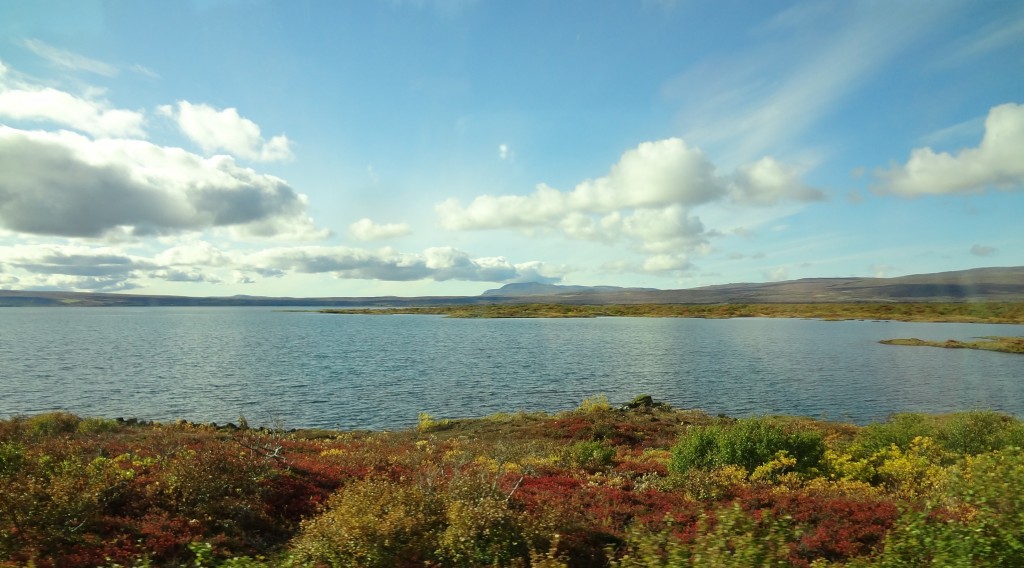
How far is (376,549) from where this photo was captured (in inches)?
420

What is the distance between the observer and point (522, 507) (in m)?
14.7

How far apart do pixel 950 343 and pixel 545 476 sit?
120172 millimetres

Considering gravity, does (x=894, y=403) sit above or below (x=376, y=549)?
below


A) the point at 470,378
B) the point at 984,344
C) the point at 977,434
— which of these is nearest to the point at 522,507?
the point at 977,434

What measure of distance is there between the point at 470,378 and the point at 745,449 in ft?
167

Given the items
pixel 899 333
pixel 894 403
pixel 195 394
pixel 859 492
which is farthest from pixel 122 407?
pixel 899 333

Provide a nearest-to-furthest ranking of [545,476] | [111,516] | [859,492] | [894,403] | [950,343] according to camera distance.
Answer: [111,516] < [859,492] < [545,476] < [894,403] < [950,343]

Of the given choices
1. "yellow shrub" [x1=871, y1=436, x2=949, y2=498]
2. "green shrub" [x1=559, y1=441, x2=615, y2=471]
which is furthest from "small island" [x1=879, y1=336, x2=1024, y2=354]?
"green shrub" [x1=559, y1=441, x2=615, y2=471]

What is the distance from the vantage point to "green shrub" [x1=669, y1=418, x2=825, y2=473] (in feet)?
72.8

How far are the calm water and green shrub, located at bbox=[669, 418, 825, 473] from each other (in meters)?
29.8

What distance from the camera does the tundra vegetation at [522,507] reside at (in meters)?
9.68

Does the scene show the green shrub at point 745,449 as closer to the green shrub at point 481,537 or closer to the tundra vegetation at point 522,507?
the tundra vegetation at point 522,507

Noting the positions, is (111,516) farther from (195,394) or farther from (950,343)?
(950,343)

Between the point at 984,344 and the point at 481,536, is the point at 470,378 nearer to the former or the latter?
the point at 481,536
